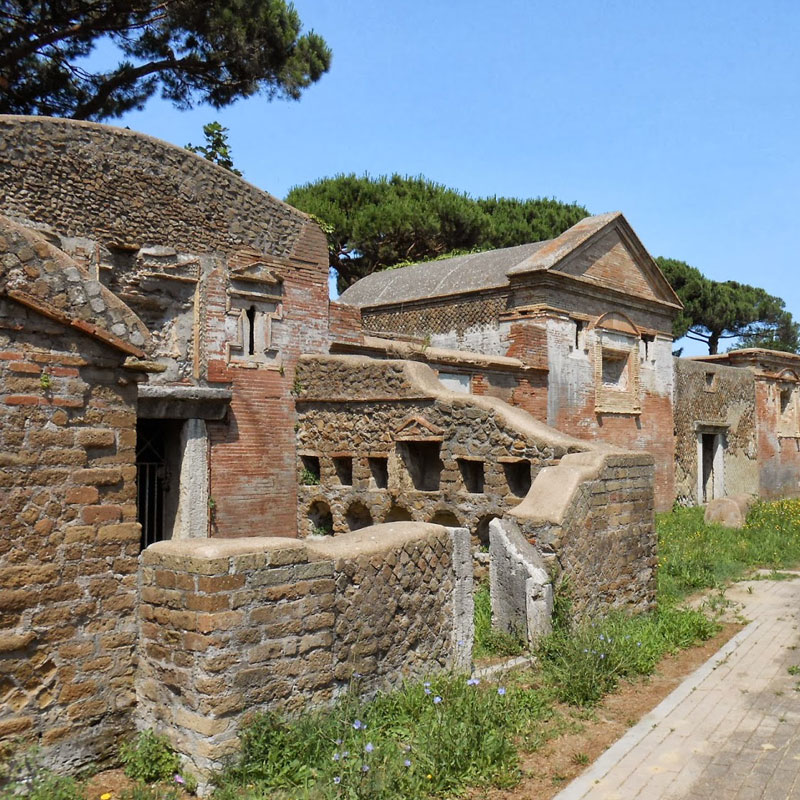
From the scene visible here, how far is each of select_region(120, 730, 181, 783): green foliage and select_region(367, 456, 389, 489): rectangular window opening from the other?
594cm

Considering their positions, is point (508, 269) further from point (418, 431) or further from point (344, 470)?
point (418, 431)

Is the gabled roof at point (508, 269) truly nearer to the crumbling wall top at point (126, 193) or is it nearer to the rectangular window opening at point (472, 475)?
the crumbling wall top at point (126, 193)

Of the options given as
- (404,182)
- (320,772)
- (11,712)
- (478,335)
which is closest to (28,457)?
(11,712)

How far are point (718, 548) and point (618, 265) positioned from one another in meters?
6.76

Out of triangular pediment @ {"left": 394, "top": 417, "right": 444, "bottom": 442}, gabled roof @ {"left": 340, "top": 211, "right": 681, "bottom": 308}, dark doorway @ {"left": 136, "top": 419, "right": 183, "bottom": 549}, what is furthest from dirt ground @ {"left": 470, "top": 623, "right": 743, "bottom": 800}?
gabled roof @ {"left": 340, "top": 211, "right": 681, "bottom": 308}

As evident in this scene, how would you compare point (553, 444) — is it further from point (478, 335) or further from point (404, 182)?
point (404, 182)

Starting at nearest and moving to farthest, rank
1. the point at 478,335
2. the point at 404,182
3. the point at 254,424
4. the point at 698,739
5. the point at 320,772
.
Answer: the point at 320,772 < the point at 698,739 < the point at 254,424 < the point at 478,335 < the point at 404,182

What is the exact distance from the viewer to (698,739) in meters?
5.50

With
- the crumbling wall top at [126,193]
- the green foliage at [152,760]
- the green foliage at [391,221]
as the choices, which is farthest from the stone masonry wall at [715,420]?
the green foliage at [152,760]

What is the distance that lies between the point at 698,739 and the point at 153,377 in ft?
23.7

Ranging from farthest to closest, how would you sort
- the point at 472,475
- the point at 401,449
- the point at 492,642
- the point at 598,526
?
the point at 401,449
the point at 472,475
the point at 598,526
the point at 492,642

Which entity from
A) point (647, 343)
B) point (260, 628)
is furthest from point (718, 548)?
point (260, 628)

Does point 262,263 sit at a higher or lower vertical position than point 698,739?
higher

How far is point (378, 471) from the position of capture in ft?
34.9
